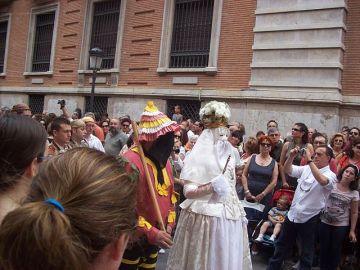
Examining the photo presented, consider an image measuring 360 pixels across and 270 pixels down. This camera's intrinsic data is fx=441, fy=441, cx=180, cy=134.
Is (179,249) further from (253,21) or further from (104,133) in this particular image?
(253,21)

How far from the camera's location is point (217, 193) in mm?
4098

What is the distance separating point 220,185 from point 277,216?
295cm

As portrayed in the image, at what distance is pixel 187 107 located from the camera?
13258 mm

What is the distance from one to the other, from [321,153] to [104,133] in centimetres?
594

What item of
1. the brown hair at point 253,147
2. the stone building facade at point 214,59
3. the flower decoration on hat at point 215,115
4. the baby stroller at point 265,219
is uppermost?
the stone building facade at point 214,59

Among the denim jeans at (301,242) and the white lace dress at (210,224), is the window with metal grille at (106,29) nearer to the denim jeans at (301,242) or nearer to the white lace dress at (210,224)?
the denim jeans at (301,242)

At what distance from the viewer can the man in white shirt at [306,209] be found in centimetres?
541

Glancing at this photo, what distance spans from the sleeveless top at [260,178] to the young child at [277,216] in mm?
164

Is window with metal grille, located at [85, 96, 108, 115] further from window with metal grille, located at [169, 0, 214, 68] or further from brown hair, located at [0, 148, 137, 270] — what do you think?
brown hair, located at [0, 148, 137, 270]

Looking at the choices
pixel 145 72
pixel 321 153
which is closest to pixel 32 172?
pixel 321 153

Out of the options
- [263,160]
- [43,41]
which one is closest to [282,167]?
[263,160]

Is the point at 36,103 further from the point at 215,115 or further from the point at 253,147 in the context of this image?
the point at 215,115

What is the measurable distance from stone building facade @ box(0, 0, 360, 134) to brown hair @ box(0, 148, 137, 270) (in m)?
9.42

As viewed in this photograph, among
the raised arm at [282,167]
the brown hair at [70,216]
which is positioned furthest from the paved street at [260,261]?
the brown hair at [70,216]
